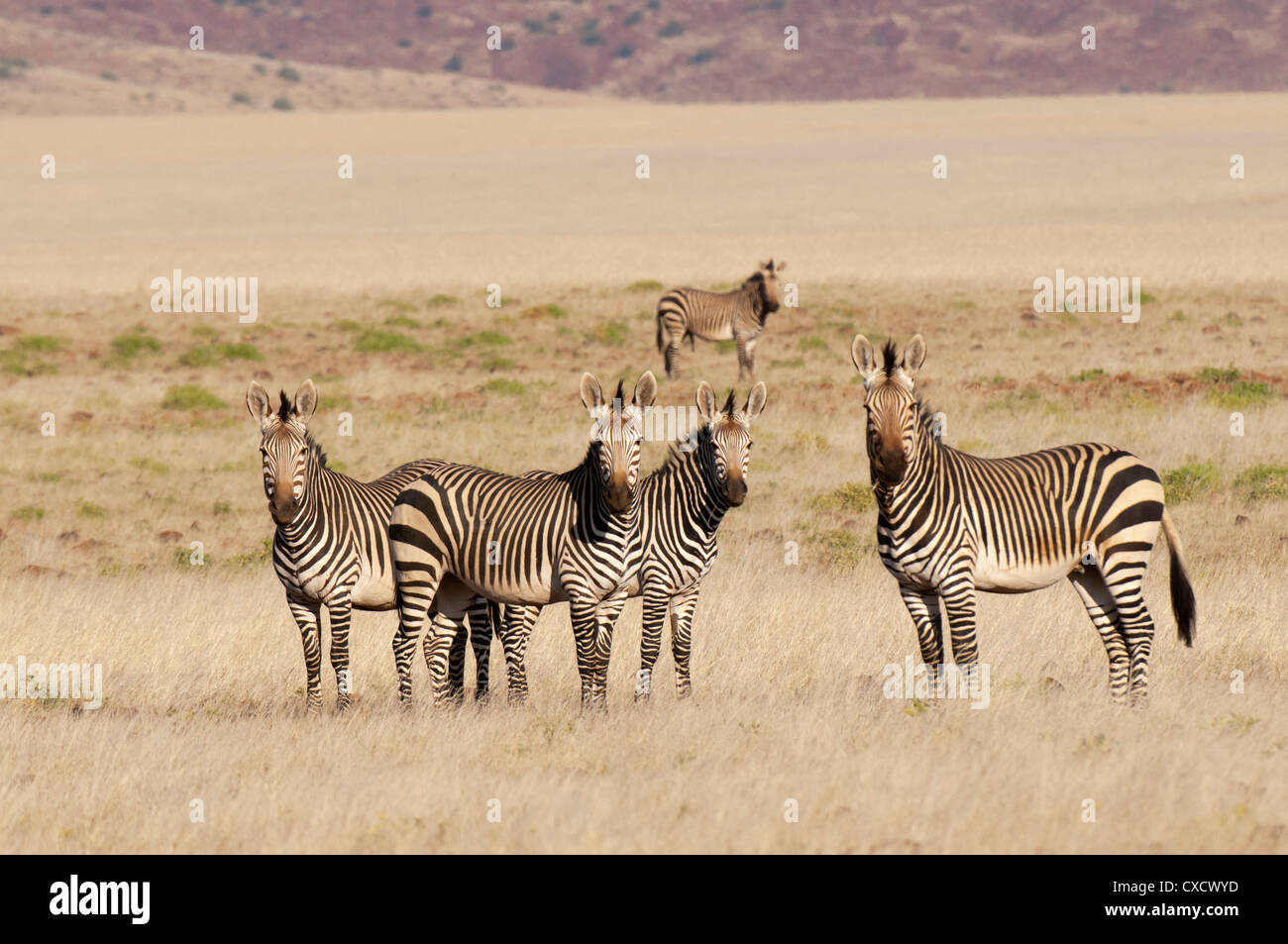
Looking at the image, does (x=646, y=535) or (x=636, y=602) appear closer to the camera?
(x=646, y=535)

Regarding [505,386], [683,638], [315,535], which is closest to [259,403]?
[315,535]

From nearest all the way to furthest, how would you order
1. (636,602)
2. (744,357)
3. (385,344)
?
(636,602), (744,357), (385,344)

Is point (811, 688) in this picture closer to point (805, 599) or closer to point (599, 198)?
point (805, 599)

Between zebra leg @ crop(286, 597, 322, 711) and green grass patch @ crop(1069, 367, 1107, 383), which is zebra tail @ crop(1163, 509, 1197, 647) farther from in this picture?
green grass patch @ crop(1069, 367, 1107, 383)

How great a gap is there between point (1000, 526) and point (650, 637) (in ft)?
8.20

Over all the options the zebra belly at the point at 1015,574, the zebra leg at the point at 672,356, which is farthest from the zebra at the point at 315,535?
the zebra leg at the point at 672,356

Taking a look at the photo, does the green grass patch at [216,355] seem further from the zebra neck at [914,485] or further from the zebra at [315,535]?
the zebra neck at [914,485]

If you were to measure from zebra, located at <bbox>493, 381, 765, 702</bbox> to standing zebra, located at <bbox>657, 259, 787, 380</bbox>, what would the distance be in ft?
60.1

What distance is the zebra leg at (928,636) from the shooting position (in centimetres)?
987

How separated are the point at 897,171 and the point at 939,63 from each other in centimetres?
11993

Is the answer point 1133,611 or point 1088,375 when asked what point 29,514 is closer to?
point 1133,611

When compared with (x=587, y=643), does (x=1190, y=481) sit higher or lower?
higher

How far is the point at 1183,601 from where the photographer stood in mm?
10375

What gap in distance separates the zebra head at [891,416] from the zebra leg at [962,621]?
2.68 feet
